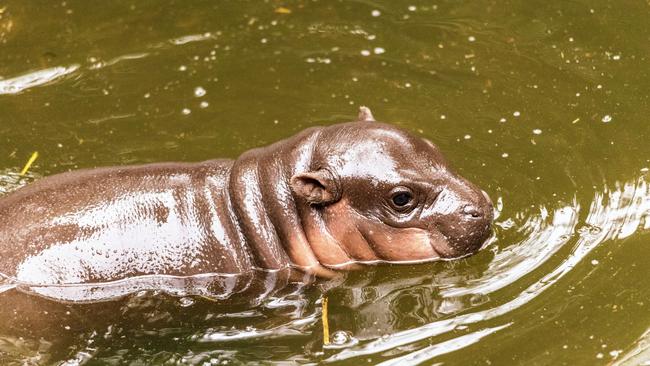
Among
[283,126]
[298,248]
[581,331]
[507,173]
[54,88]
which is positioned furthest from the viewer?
[54,88]

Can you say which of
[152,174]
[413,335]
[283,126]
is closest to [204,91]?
[283,126]

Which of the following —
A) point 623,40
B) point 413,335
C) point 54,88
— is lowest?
point 54,88

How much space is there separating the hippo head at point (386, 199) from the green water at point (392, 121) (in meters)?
0.28

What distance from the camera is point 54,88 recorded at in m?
8.92

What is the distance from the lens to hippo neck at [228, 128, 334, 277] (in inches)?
257

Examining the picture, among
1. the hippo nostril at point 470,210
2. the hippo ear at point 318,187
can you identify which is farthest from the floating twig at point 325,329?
the hippo nostril at point 470,210

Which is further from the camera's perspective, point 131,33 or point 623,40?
point 131,33

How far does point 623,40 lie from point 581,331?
3.72 metres

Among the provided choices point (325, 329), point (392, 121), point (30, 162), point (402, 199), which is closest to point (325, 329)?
point (325, 329)

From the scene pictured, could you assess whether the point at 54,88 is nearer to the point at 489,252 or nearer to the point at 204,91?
the point at 204,91

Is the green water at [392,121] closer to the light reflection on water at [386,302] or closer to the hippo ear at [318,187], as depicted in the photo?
the light reflection on water at [386,302]

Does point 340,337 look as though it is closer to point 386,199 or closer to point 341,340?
point 341,340

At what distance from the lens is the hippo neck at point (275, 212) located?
6527 millimetres

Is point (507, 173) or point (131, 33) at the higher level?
point (507, 173)
